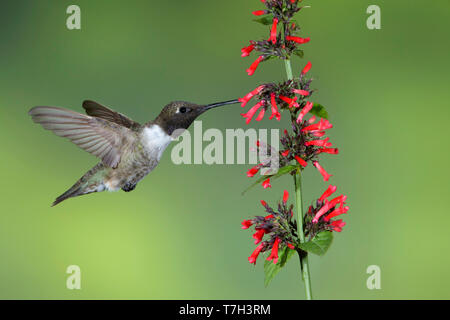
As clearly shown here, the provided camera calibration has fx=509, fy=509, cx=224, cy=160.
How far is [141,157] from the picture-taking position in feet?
6.47

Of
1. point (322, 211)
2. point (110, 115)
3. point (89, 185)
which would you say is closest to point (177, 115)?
point (110, 115)

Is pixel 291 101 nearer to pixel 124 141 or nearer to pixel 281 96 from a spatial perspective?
pixel 281 96

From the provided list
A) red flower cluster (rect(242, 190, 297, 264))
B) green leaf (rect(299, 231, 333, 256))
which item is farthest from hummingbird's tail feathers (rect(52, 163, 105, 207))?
green leaf (rect(299, 231, 333, 256))

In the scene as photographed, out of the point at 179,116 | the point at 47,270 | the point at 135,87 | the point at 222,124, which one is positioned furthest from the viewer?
the point at 135,87

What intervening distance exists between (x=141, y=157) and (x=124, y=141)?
3.9 inches

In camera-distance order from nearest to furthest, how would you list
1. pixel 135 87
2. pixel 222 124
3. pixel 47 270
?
pixel 47 270 < pixel 222 124 < pixel 135 87

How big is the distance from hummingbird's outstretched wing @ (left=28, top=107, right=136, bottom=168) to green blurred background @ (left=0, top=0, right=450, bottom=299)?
1.24 meters

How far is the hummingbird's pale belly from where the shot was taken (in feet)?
6.39

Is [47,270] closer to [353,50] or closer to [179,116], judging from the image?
[179,116]

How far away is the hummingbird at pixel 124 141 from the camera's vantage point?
1.89 meters

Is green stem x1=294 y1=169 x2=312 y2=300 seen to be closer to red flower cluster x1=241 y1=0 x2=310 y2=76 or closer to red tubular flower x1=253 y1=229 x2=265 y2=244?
red tubular flower x1=253 y1=229 x2=265 y2=244

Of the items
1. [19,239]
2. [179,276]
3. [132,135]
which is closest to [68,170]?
[19,239]

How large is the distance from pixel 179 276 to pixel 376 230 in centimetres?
130

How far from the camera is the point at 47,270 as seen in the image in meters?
3.16
